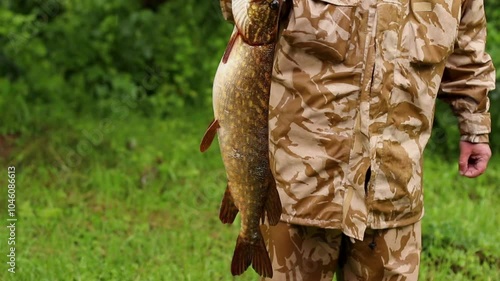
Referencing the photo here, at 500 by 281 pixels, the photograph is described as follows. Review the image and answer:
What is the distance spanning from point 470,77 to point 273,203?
0.86 meters

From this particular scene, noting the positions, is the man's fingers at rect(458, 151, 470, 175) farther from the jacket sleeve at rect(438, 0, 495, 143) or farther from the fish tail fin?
the fish tail fin

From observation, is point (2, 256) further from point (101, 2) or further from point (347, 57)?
point (101, 2)

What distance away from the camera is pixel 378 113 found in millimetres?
2852

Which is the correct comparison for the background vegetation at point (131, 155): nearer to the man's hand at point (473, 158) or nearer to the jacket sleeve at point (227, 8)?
the man's hand at point (473, 158)

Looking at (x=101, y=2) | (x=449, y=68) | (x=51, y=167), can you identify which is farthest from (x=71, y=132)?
(x=449, y=68)

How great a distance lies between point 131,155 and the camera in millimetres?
6773

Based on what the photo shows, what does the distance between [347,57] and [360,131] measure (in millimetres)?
235

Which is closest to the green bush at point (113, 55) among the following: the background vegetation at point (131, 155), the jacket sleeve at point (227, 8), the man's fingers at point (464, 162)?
the background vegetation at point (131, 155)

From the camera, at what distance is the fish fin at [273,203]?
283 centimetres

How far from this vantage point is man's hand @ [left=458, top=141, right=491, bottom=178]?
324cm

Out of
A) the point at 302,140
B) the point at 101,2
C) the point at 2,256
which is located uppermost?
the point at 101,2

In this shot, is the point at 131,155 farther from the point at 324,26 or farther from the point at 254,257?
the point at 324,26

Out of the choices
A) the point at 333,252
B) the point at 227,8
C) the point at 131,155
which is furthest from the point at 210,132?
the point at 131,155

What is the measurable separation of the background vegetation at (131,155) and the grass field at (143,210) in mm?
12
